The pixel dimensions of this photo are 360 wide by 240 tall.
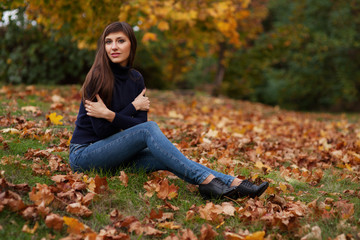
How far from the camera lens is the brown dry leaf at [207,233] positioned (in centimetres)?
218

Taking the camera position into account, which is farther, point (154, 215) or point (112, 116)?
point (112, 116)

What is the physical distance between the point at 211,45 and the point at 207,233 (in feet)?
33.5

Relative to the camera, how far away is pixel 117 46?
294 cm

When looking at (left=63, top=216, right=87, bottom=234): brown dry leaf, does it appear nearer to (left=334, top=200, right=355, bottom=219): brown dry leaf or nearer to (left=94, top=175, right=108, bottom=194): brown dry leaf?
(left=94, top=175, right=108, bottom=194): brown dry leaf

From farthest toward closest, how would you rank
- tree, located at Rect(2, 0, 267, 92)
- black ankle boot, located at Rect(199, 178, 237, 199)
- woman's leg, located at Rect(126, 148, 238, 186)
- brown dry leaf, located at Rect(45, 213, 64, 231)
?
1. tree, located at Rect(2, 0, 267, 92)
2. woman's leg, located at Rect(126, 148, 238, 186)
3. black ankle boot, located at Rect(199, 178, 237, 199)
4. brown dry leaf, located at Rect(45, 213, 64, 231)

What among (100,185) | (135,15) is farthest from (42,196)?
(135,15)

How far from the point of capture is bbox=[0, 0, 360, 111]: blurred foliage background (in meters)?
5.90

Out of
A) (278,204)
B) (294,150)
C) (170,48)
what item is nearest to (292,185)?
(278,204)

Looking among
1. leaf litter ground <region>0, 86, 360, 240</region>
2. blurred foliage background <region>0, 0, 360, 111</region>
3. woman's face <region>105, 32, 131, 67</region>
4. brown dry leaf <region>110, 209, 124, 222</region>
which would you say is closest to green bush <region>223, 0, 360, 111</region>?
blurred foliage background <region>0, 0, 360, 111</region>

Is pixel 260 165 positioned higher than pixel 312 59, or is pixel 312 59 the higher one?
pixel 312 59

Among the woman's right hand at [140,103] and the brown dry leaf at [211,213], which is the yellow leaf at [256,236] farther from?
the woman's right hand at [140,103]

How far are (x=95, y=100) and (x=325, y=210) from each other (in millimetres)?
1943

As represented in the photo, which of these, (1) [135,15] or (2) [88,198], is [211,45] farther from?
(2) [88,198]

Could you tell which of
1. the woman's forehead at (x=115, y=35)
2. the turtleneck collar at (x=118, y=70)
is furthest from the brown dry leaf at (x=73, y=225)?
the woman's forehead at (x=115, y=35)
